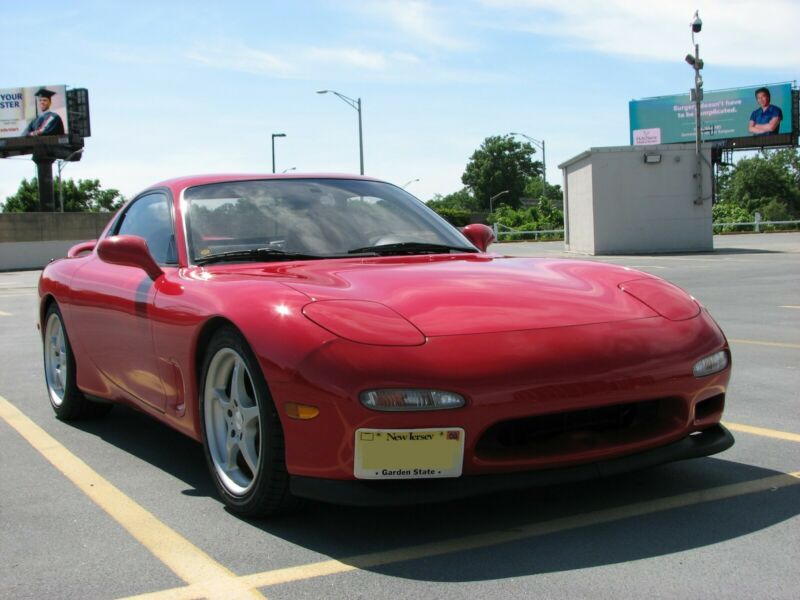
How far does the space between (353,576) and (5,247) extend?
4012 cm

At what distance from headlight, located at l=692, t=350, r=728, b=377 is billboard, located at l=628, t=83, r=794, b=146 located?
62.8 meters

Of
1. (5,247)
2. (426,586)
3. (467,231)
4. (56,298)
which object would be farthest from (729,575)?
(5,247)

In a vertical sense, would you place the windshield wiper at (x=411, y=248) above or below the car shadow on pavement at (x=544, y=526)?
above

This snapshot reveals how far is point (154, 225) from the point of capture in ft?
15.4

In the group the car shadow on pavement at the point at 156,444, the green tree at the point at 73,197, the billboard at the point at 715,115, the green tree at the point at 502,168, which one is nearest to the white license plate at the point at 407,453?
the car shadow on pavement at the point at 156,444

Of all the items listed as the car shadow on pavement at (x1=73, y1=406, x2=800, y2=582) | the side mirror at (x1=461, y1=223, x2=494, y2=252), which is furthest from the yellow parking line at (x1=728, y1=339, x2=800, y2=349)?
the car shadow on pavement at (x1=73, y1=406, x2=800, y2=582)

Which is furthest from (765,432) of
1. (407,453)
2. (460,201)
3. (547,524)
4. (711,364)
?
(460,201)

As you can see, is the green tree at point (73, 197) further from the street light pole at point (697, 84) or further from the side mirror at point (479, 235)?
the side mirror at point (479, 235)

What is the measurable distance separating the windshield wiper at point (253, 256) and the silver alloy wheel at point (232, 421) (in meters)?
0.67

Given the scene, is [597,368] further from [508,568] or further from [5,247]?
[5,247]

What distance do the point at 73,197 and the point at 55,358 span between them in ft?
306

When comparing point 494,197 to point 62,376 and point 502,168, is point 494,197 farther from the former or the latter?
point 62,376

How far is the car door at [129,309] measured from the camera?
410 centimetres

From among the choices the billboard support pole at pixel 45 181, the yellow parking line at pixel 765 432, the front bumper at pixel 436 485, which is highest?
the billboard support pole at pixel 45 181
